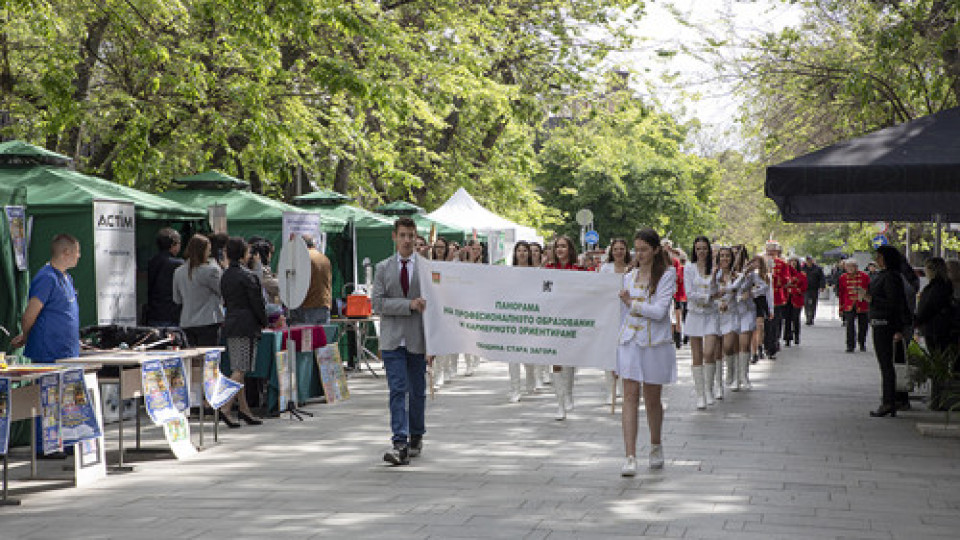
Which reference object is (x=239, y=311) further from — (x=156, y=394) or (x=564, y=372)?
(x=564, y=372)

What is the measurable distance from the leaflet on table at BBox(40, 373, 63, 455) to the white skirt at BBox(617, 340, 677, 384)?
4204 millimetres

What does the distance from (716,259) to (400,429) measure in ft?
20.8

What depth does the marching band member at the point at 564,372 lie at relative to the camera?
44.1ft

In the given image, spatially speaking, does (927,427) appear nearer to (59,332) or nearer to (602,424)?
Result: (602,424)

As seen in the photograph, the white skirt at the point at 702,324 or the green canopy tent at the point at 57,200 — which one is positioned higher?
the green canopy tent at the point at 57,200

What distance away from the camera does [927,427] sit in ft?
41.4

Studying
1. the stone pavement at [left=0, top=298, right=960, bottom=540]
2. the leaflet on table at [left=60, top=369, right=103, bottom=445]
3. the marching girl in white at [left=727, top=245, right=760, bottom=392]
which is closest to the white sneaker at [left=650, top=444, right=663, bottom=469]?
the stone pavement at [left=0, top=298, right=960, bottom=540]

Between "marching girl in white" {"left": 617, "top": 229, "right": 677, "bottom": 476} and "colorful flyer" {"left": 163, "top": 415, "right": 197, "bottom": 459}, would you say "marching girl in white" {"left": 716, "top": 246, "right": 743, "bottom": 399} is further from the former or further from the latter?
"colorful flyer" {"left": 163, "top": 415, "right": 197, "bottom": 459}

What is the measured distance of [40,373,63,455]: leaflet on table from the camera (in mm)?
8945

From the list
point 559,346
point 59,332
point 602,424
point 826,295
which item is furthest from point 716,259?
point 826,295

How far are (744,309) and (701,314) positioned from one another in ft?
5.39

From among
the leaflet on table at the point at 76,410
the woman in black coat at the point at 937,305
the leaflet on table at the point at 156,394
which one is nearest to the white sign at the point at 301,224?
the leaflet on table at the point at 156,394

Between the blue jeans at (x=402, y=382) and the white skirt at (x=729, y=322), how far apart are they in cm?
552

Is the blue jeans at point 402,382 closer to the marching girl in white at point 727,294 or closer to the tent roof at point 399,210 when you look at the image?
the marching girl in white at point 727,294
